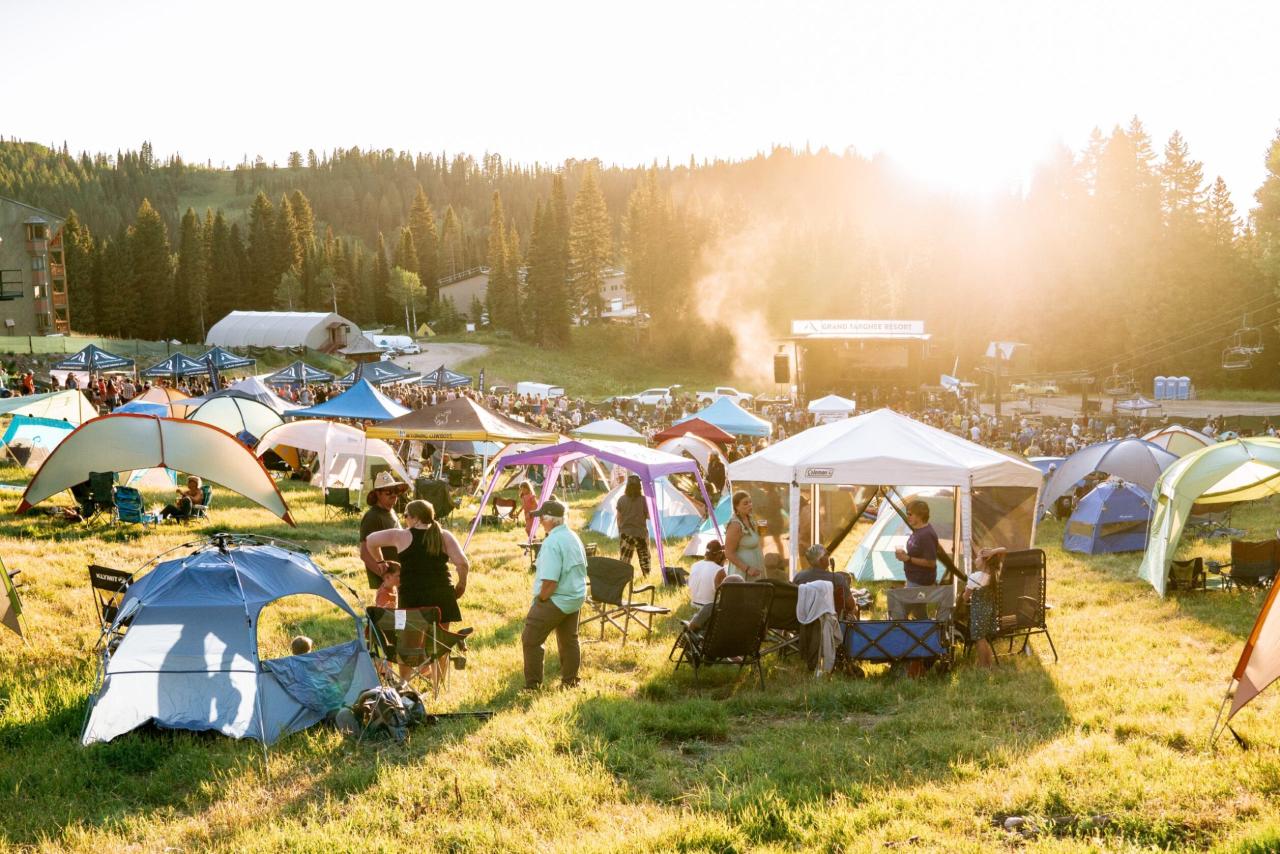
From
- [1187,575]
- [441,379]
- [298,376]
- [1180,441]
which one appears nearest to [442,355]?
[441,379]

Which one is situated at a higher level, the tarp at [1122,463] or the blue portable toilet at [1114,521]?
the tarp at [1122,463]

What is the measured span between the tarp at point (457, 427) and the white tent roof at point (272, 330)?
152 feet

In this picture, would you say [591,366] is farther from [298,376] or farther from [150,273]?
[298,376]

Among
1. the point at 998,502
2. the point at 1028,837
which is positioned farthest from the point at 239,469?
the point at 1028,837

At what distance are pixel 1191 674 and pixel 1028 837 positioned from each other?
152 inches

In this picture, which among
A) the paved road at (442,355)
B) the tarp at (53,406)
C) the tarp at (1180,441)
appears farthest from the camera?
the paved road at (442,355)

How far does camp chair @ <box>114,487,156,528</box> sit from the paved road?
4205cm

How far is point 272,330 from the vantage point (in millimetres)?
63188

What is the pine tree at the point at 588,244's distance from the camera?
7419 cm

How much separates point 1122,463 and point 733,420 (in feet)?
40.1

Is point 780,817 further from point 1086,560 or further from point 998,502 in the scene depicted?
point 1086,560

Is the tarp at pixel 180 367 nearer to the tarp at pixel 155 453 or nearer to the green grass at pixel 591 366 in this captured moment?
the green grass at pixel 591 366

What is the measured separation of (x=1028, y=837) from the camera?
16.2 ft

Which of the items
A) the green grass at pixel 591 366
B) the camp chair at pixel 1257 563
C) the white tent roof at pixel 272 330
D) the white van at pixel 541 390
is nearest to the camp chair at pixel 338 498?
the camp chair at pixel 1257 563
